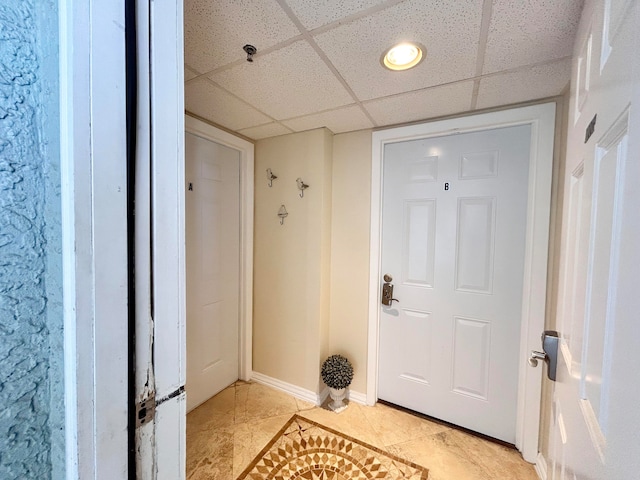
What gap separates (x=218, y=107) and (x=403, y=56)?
1101 mm

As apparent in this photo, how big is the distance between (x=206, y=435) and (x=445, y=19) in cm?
247

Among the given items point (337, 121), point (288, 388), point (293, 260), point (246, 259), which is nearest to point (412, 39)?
point (337, 121)

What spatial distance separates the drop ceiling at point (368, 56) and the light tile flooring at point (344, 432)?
2.07 m

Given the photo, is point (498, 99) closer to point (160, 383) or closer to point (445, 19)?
point (445, 19)

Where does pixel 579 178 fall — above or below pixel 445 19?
below

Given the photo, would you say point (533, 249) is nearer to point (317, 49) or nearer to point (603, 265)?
point (603, 265)

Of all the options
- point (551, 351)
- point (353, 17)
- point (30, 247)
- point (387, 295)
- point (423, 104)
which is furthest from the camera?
point (387, 295)

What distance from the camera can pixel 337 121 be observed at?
1.78 meters

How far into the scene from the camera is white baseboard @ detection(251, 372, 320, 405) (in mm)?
1976

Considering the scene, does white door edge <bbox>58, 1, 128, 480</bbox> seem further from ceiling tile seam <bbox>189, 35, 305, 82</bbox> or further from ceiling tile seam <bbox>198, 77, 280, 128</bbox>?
ceiling tile seam <bbox>198, 77, 280, 128</bbox>

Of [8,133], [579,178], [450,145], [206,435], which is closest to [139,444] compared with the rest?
[8,133]

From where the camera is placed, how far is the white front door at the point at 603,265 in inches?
13.6

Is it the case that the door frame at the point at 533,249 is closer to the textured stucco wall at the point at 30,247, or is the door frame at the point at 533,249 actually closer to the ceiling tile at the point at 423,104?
the ceiling tile at the point at 423,104

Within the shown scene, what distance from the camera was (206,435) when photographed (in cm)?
165
